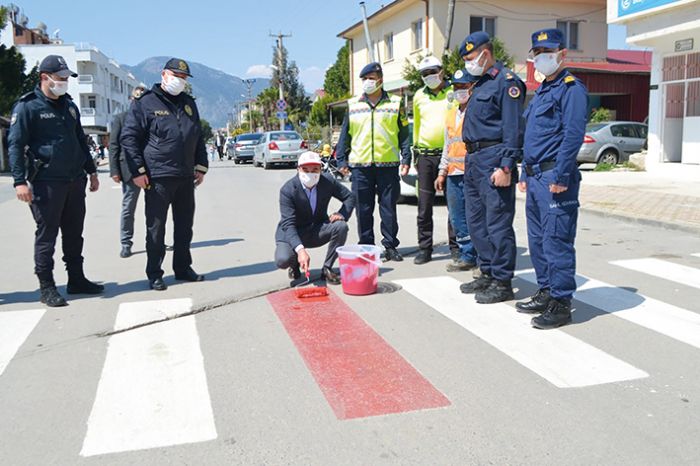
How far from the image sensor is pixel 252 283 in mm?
6953

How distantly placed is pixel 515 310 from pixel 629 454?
2552 mm

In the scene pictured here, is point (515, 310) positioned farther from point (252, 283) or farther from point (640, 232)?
point (640, 232)

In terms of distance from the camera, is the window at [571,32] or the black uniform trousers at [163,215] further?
the window at [571,32]

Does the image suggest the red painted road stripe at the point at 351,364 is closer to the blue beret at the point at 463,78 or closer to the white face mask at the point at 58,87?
the blue beret at the point at 463,78

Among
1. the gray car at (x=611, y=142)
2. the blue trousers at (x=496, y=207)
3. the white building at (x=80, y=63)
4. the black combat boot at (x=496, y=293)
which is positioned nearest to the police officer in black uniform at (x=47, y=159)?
the blue trousers at (x=496, y=207)

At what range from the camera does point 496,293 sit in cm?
599

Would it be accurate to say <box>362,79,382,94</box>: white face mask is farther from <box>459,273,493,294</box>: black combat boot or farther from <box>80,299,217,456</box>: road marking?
<box>80,299,217,456</box>: road marking

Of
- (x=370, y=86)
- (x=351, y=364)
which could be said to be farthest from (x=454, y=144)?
(x=351, y=364)

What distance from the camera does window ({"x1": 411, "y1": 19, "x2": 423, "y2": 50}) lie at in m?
32.8

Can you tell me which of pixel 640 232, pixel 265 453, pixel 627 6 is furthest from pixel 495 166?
pixel 627 6

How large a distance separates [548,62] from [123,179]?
5838 millimetres

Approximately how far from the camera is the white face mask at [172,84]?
653 centimetres

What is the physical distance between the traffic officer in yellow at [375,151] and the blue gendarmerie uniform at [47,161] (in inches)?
114

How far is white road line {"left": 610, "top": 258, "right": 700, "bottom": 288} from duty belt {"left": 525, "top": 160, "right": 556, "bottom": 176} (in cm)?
242
